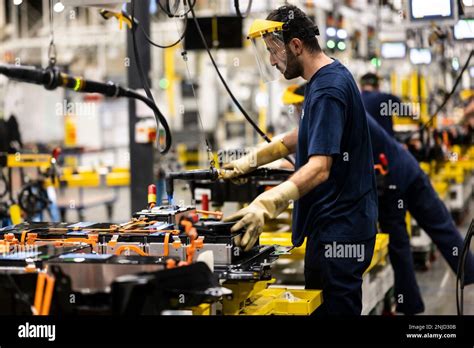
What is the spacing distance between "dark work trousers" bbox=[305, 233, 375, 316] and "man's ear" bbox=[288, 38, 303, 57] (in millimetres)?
823


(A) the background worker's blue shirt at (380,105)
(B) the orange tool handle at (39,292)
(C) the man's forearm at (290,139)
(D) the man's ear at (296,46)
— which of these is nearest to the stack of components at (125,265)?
(B) the orange tool handle at (39,292)

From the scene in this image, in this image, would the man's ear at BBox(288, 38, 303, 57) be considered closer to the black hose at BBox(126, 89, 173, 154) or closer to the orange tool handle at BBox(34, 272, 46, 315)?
the black hose at BBox(126, 89, 173, 154)

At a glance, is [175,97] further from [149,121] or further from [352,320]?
[352,320]

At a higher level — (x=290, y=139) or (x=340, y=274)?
(x=290, y=139)

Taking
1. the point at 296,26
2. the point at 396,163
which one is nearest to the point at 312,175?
the point at 296,26

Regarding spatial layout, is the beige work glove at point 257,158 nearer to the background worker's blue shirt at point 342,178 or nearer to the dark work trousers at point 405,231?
the background worker's blue shirt at point 342,178

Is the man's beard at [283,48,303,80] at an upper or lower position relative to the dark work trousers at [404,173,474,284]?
upper

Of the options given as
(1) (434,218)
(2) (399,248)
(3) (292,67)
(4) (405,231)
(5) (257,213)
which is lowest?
(2) (399,248)

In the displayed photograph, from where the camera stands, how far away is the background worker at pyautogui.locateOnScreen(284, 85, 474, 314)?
5805 mm

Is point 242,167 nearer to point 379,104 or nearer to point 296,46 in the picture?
point 296,46

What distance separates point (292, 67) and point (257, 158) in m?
0.70

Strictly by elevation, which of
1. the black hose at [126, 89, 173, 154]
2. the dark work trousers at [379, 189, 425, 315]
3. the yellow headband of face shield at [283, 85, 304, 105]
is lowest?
the dark work trousers at [379, 189, 425, 315]

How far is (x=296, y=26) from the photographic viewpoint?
3521 millimetres

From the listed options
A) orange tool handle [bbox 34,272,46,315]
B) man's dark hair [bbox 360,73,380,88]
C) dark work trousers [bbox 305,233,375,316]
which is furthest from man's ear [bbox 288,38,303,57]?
man's dark hair [bbox 360,73,380,88]
